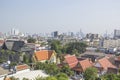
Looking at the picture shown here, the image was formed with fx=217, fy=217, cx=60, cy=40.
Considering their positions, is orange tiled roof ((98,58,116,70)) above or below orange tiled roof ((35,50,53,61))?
below

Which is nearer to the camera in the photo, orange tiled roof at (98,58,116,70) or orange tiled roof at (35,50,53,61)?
orange tiled roof at (98,58,116,70)

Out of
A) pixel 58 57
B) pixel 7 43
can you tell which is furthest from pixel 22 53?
pixel 58 57

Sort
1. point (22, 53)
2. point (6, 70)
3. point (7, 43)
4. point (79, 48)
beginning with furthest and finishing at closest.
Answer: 1. point (79, 48)
2. point (7, 43)
3. point (22, 53)
4. point (6, 70)

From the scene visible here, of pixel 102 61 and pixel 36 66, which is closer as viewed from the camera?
pixel 36 66

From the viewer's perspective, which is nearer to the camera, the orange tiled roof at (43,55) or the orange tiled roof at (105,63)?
the orange tiled roof at (105,63)

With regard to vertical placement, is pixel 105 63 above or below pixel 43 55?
below

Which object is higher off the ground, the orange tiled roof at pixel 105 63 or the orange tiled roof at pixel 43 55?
the orange tiled roof at pixel 43 55

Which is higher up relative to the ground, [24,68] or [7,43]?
[7,43]

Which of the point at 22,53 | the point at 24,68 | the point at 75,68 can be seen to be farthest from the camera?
the point at 22,53

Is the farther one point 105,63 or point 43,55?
point 43,55

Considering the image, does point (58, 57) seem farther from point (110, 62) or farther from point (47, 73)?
point (47, 73)
